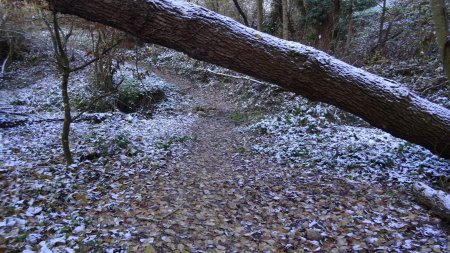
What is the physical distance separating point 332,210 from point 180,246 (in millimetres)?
2447

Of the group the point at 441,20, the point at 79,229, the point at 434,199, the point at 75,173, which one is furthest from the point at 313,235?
the point at 441,20

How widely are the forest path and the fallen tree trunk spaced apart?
136 cm

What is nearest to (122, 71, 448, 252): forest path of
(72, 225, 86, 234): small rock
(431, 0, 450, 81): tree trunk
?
(72, 225, 86, 234): small rock

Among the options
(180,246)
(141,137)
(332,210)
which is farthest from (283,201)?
(141,137)

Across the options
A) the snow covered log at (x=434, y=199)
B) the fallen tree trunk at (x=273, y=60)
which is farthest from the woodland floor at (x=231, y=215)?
the fallen tree trunk at (x=273, y=60)

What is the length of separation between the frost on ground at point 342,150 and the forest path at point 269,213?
50 cm

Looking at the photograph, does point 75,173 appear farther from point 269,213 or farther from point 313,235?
point 313,235

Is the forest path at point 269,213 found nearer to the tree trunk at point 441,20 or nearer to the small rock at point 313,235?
the small rock at point 313,235

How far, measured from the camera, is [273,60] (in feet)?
16.8

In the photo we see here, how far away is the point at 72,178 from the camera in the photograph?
5504 millimetres

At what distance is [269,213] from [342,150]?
3.02m

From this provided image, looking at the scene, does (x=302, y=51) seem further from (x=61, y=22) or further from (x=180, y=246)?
(x=61, y=22)

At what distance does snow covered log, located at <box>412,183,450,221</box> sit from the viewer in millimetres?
4305

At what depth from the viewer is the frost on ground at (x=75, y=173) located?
383 centimetres
